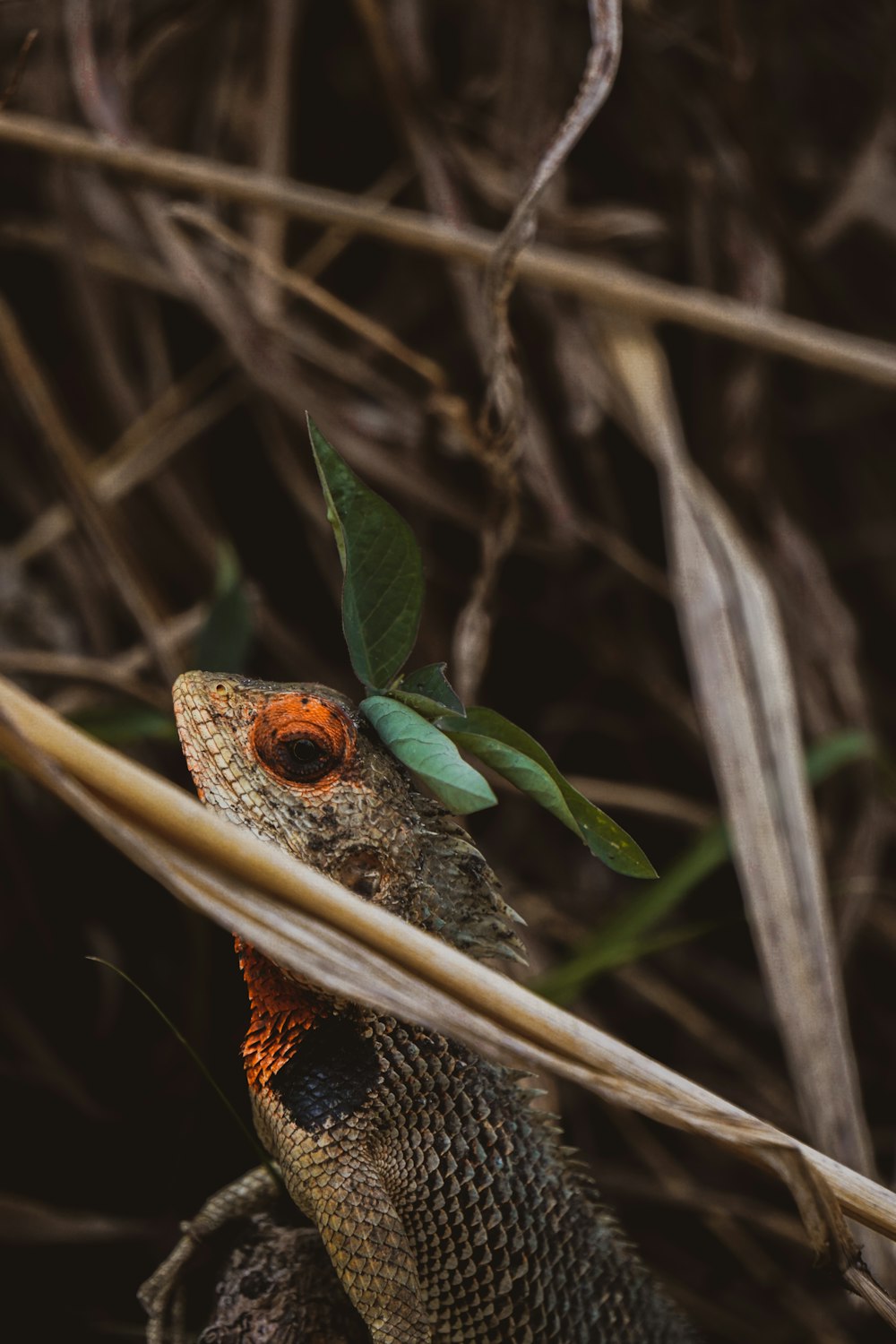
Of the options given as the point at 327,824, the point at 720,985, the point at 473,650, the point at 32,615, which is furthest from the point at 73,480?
the point at 720,985

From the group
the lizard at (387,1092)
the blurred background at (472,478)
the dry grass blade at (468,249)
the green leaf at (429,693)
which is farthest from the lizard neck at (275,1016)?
the dry grass blade at (468,249)

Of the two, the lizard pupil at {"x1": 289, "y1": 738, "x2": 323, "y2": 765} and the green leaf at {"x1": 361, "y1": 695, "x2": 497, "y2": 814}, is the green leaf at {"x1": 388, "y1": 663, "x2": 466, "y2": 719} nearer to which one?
the green leaf at {"x1": 361, "y1": 695, "x2": 497, "y2": 814}

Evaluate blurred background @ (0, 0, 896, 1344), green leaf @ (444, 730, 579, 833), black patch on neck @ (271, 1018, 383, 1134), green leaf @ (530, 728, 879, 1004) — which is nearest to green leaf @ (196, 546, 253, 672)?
blurred background @ (0, 0, 896, 1344)

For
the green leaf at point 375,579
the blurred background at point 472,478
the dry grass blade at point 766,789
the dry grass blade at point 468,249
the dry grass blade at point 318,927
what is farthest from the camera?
the blurred background at point 472,478

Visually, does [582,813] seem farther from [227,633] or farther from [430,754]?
[227,633]

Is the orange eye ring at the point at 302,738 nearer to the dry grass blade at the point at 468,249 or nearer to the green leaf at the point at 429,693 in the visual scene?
the green leaf at the point at 429,693

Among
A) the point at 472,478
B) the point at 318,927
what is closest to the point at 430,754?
the point at 318,927
